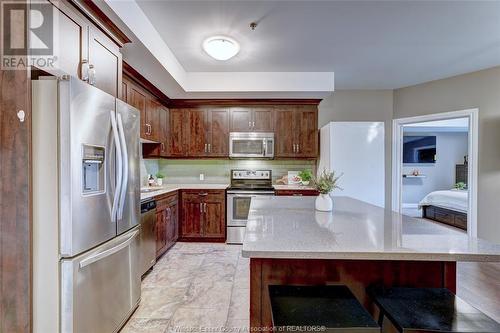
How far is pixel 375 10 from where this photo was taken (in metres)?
2.31

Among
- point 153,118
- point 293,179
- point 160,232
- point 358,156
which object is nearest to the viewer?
point 160,232

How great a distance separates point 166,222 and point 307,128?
270cm

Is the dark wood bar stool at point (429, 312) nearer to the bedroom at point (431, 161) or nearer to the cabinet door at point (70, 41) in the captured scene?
the cabinet door at point (70, 41)

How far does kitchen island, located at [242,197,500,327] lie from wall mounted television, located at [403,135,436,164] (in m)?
7.99

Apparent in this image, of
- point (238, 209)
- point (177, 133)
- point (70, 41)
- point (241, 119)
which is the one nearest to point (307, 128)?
point (241, 119)

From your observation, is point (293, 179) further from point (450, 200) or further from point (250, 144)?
point (450, 200)

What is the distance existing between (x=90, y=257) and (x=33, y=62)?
1.14 metres

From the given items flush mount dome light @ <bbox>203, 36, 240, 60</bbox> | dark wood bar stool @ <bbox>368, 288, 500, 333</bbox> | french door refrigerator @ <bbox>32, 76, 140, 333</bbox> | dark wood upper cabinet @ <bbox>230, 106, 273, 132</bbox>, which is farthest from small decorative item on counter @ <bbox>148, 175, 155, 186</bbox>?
dark wood bar stool @ <bbox>368, 288, 500, 333</bbox>

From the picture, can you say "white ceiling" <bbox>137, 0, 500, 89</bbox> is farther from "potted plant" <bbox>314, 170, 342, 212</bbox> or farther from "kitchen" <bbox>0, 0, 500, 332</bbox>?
"potted plant" <bbox>314, 170, 342, 212</bbox>

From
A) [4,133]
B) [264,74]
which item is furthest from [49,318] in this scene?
[264,74]

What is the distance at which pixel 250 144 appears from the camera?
4.45 metres

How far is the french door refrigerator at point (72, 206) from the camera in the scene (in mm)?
1449

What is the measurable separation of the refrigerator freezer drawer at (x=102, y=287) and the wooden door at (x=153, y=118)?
192cm

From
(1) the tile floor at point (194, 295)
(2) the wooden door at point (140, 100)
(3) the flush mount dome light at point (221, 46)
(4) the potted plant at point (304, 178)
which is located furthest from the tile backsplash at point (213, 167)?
(3) the flush mount dome light at point (221, 46)
